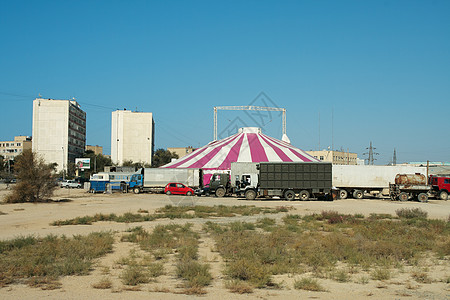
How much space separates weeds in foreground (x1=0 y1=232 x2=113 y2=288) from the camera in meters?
9.02

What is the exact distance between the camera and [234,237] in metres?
14.0

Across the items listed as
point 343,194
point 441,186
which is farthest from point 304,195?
point 441,186

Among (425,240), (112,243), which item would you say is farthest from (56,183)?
(425,240)

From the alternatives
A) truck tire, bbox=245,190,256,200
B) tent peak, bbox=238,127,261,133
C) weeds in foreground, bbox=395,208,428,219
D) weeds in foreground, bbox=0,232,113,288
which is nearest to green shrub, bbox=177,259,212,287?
weeds in foreground, bbox=0,232,113,288

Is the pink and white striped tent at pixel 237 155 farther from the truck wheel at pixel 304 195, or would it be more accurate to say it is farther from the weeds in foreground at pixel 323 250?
the weeds in foreground at pixel 323 250

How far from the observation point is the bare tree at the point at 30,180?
31.3 m

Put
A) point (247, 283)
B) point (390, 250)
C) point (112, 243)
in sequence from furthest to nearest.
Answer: point (112, 243)
point (390, 250)
point (247, 283)

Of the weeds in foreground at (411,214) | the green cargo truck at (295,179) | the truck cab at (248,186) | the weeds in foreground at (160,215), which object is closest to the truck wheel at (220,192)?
the truck cab at (248,186)

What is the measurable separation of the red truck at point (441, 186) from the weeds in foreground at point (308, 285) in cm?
3500

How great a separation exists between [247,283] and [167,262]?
9.54 feet

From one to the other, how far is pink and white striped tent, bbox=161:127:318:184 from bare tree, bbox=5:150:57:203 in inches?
705

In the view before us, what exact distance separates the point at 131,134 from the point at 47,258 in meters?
115

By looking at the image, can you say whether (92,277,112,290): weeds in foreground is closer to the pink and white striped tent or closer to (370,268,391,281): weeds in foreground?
(370,268,391,281): weeds in foreground

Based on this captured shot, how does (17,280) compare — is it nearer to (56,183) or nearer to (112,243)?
(112,243)
